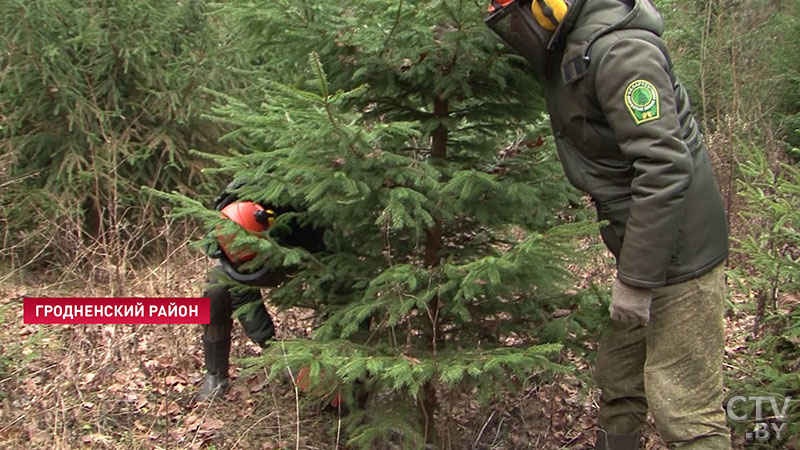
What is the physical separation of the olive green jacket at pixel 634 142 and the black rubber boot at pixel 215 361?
9.08ft

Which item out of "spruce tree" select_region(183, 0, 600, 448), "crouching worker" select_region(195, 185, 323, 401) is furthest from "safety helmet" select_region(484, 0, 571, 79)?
"crouching worker" select_region(195, 185, 323, 401)

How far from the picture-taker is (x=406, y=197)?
2955mm

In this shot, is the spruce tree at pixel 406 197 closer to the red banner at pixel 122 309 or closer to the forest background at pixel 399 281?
the forest background at pixel 399 281

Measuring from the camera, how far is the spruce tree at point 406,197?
2.89 metres

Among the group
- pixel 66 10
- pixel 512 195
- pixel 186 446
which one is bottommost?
pixel 186 446

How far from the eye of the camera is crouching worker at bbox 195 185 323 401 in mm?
3672

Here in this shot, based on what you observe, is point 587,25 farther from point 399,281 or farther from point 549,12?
point 399,281

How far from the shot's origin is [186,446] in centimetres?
396

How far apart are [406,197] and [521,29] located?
2.84ft

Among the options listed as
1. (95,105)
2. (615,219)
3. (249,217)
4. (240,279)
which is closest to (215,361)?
(240,279)

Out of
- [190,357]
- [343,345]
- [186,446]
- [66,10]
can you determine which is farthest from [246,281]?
[66,10]

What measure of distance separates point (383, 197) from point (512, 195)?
0.59 metres

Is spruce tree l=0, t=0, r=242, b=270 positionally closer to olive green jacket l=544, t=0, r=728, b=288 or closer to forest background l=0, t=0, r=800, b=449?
forest background l=0, t=0, r=800, b=449

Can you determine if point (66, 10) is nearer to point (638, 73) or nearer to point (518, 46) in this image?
point (518, 46)
